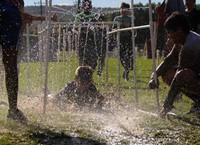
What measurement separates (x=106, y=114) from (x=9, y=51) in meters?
1.37

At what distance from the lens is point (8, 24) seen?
4762mm

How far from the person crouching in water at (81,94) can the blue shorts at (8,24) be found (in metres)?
1.61

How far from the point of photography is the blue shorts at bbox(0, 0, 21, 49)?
472 centimetres

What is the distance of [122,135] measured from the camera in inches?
165

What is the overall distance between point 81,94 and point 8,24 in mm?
1781

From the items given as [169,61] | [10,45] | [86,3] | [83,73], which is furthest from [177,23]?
[86,3]

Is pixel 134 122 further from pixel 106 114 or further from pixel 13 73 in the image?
pixel 13 73

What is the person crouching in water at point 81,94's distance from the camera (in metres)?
6.19

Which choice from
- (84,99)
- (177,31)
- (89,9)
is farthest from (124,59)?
(177,31)

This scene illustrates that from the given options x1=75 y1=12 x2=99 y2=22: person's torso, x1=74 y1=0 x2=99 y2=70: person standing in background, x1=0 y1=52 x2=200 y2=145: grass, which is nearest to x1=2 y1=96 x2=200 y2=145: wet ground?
x1=0 y1=52 x2=200 y2=145: grass

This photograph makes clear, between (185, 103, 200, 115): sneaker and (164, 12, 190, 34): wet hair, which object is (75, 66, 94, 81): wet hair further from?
(164, 12, 190, 34): wet hair

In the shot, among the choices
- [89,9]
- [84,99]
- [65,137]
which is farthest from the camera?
[89,9]

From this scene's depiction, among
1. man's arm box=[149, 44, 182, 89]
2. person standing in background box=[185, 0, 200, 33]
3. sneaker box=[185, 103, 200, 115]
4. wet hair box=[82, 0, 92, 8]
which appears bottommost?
sneaker box=[185, 103, 200, 115]

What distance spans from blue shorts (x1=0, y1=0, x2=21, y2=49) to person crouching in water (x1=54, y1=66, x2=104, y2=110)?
5.29 ft
